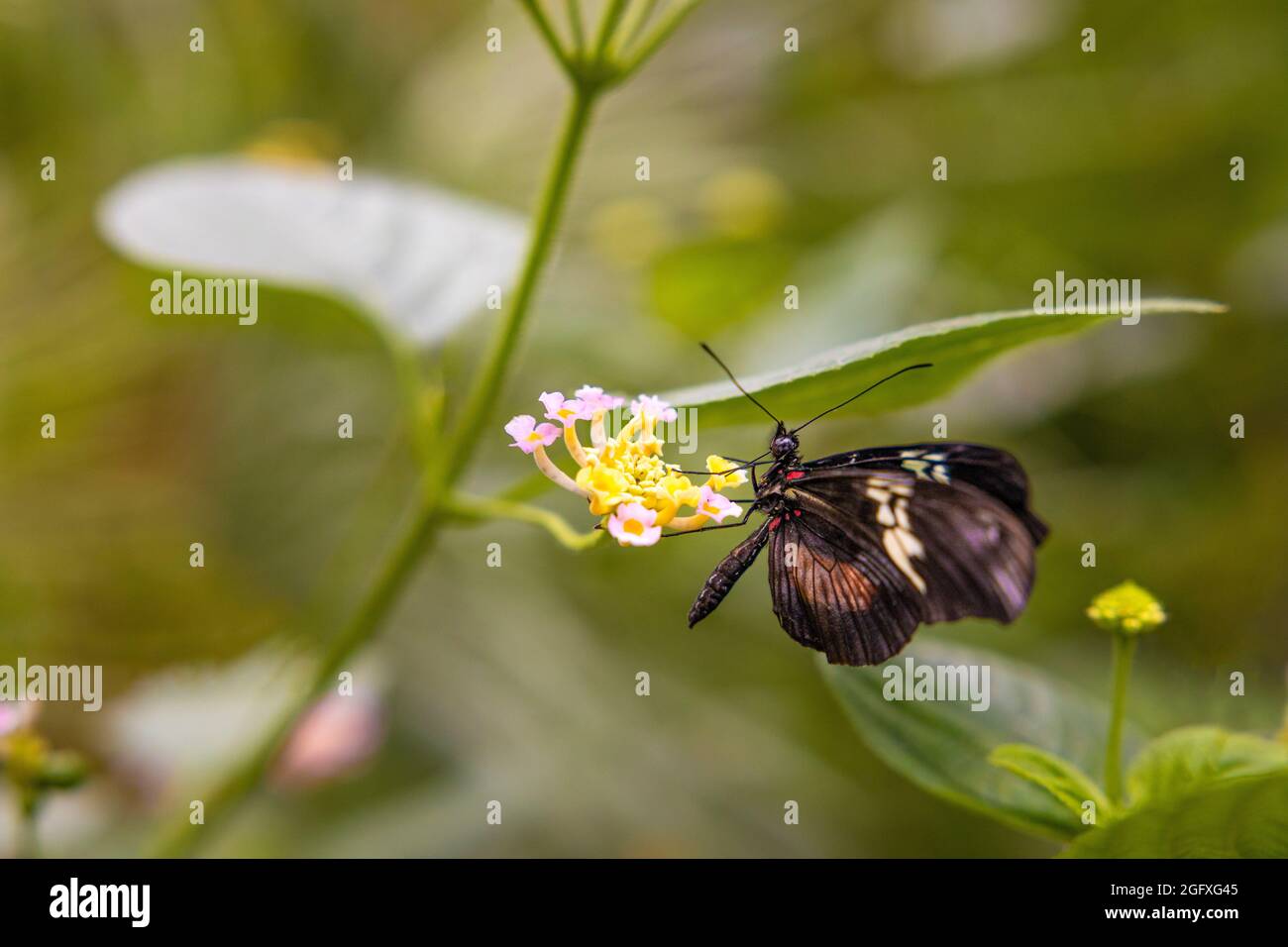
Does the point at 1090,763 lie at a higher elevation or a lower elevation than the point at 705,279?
lower

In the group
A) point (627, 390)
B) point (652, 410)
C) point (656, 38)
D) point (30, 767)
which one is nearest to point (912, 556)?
point (652, 410)

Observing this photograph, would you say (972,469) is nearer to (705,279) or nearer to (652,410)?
(652,410)

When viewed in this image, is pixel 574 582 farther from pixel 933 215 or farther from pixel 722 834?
pixel 933 215

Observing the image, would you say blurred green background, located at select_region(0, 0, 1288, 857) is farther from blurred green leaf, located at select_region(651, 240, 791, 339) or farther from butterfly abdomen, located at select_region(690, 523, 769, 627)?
butterfly abdomen, located at select_region(690, 523, 769, 627)

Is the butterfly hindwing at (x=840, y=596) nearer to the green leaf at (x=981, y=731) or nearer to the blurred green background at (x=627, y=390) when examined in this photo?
the green leaf at (x=981, y=731)

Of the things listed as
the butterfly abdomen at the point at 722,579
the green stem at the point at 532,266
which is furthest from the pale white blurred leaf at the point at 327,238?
the butterfly abdomen at the point at 722,579

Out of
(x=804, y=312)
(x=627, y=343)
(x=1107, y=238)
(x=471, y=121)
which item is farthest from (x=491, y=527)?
(x=1107, y=238)
